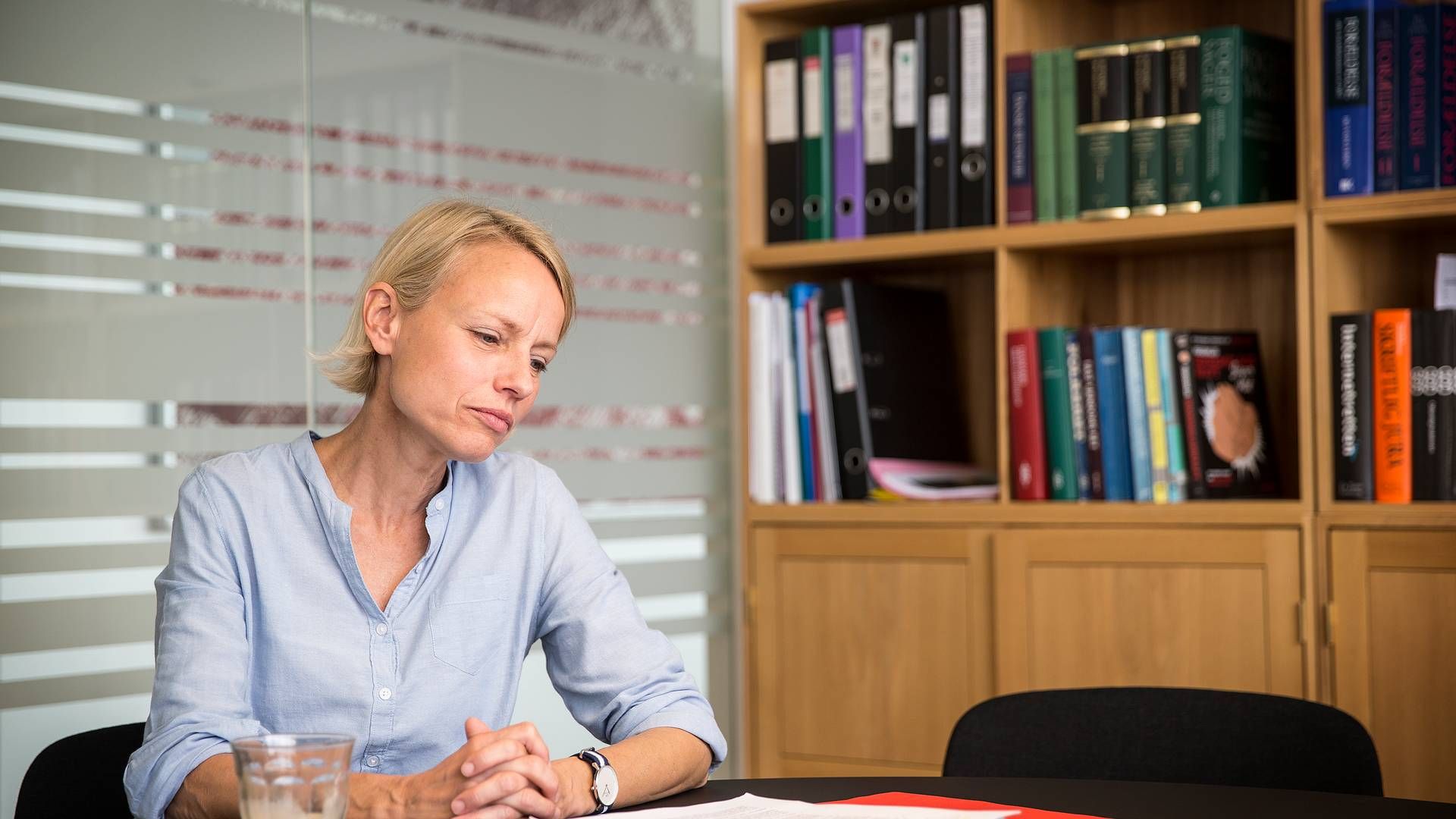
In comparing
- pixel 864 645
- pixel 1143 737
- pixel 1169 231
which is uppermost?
pixel 1169 231

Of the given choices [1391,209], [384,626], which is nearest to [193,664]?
[384,626]

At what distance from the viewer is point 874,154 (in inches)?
119

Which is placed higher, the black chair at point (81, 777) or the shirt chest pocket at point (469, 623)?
the shirt chest pocket at point (469, 623)

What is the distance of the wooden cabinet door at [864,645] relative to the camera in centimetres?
289

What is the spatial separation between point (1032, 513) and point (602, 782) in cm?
158

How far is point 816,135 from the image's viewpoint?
3105 millimetres

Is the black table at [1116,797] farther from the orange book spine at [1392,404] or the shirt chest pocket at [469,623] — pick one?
the orange book spine at [1392,404]

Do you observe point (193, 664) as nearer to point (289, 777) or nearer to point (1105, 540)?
point (289, 777)

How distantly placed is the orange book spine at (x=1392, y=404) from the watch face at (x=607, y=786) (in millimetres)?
1589

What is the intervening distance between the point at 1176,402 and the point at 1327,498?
1.01ft

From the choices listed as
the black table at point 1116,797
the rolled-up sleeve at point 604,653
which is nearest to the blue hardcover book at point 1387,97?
the black table at point 1116,797

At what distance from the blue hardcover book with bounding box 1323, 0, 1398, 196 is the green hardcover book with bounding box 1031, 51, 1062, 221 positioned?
1.59 feet

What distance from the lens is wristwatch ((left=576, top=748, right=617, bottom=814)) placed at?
1.38 metres

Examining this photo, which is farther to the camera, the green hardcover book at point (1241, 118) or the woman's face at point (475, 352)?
the green hardcover book at point (1241, 118)
